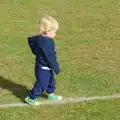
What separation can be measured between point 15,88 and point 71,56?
75.8 inches

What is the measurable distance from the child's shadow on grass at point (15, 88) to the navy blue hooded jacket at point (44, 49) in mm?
817

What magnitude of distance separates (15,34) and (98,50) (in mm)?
2333

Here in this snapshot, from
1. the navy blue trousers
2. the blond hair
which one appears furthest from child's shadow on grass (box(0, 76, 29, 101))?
the blond hair

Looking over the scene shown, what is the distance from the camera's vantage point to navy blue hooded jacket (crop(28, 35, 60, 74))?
6.02 m

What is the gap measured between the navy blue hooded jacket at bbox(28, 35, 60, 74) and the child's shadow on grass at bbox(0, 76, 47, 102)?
2.68 feet

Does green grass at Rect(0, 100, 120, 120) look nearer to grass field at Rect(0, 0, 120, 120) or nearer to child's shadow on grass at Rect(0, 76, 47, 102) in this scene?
grass field at Rect(0, 0, 120, 120)

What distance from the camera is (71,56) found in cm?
873

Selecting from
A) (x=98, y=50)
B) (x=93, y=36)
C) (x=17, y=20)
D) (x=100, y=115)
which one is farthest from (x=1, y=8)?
(x=100, y=115)

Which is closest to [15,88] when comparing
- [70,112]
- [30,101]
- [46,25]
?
[30,101]

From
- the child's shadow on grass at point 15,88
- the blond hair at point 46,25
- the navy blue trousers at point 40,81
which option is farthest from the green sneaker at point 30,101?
the blond hair at point 46,25

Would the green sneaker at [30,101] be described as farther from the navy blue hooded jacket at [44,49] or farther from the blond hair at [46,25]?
the blond hair at [46,25]

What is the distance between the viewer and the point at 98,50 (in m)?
9.14

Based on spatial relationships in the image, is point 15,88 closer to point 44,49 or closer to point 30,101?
point 30,101

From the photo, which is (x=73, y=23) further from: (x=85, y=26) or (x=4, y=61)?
(x=4, y=61)
